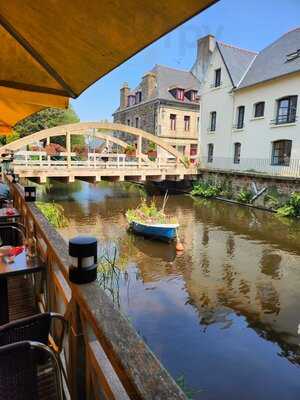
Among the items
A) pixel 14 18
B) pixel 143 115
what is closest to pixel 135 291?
pixel 14 18

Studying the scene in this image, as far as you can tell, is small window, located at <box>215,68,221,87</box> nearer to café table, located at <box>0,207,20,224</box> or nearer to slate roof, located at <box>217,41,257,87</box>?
slate roof, located at <box>217,41,257,87</box>

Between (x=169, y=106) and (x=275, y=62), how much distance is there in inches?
365

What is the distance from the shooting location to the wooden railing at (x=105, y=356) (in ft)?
2.58

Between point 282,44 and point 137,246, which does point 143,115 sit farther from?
point 137,246

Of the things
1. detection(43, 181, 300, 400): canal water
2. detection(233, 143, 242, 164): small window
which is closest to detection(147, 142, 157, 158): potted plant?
detection(233, 143, 242, 164): small window

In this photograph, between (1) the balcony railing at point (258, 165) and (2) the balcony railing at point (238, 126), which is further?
(2) the balcony railing at point (238, 126)

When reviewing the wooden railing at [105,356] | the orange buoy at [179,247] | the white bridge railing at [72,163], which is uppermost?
the white bridge railing at [72,163]

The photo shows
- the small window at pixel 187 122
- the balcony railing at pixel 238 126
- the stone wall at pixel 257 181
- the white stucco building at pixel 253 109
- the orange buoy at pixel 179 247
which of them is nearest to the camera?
the orange buoy at pixel 179 247

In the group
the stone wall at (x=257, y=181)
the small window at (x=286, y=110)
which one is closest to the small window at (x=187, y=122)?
the stone wall at (x=257, y=181)

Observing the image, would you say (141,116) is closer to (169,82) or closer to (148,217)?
(169,82)

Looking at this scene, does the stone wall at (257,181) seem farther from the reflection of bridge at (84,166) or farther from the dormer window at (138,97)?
the dormer window at (138,97)

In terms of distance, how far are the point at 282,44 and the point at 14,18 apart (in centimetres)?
1822

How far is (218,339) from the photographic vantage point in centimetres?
430

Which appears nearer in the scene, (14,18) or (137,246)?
(14,18)
